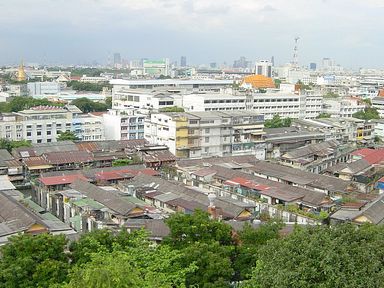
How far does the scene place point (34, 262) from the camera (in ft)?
35.4

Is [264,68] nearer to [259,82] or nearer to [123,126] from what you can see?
[259,82]

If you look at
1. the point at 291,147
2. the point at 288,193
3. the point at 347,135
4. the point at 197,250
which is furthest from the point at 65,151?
the point at 347,135

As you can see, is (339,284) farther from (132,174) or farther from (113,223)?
(132,174)

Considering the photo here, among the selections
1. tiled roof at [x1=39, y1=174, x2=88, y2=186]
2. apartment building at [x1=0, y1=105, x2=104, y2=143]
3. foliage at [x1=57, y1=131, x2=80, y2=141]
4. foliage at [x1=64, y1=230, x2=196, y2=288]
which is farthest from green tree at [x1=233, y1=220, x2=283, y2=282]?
apartment building at [x1=0, y1=105, x2=104, y2=143]

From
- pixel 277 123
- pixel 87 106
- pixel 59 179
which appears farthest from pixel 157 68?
pixel 59 179

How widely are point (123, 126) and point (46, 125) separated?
541 centimetres

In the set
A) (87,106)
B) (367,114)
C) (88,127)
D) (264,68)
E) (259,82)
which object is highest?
(264,68)

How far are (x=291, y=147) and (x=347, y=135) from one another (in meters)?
6.44

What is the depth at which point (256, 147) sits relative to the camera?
111ft

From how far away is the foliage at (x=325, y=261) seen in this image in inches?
336

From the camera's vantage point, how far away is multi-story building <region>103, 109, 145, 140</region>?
35812mm

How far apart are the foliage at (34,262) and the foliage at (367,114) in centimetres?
3989

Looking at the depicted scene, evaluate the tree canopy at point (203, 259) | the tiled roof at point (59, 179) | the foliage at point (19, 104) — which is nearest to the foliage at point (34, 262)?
the tree canopy at point (203, 259)

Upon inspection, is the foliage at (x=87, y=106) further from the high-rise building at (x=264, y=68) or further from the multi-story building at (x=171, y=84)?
the high-rise building at (x=264, y=68)
